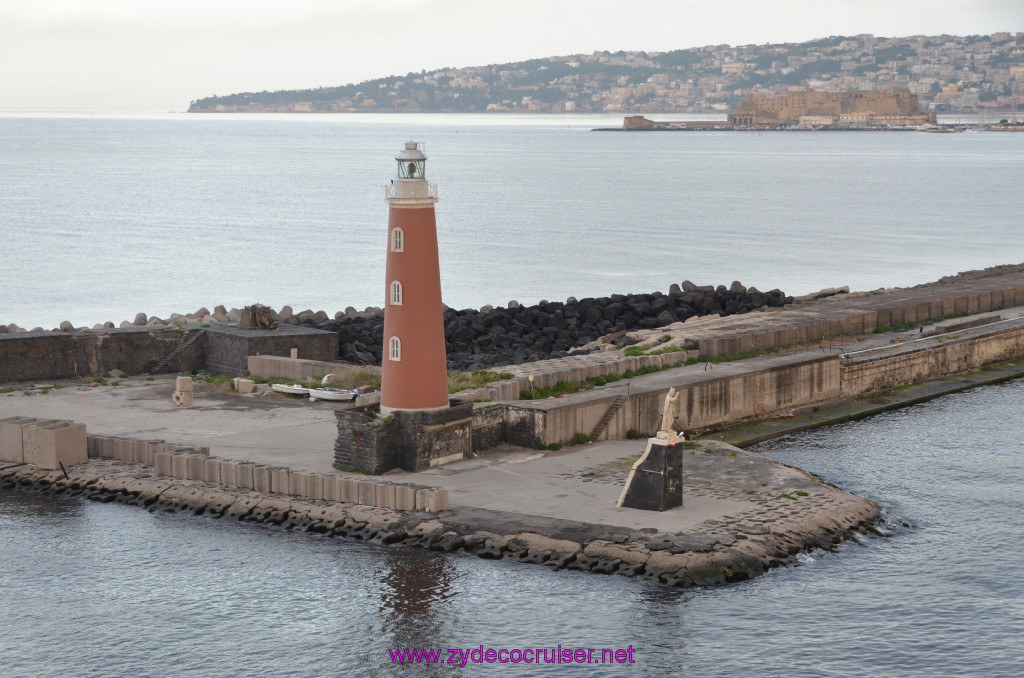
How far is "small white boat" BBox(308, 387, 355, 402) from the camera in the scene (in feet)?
121

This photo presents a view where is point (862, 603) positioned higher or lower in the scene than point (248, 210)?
lower

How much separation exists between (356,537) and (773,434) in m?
14.8

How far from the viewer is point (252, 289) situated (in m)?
81.9

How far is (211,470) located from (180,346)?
13.1m

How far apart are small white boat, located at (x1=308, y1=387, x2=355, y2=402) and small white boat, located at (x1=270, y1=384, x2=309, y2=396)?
11.8 inches

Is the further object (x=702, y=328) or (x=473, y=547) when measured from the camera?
(x=702, y=328)

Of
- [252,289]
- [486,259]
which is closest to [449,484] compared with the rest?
[252,289]

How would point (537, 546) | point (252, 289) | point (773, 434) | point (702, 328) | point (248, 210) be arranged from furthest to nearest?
point (248, 210) → point (252, 289) → point (702, 328) → point (773, 434) → point (537, 546)

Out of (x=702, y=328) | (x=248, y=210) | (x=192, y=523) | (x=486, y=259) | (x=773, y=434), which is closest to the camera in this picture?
(x=192, y=523)

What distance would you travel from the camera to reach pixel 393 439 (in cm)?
3017

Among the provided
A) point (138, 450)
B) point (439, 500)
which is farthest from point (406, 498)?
point (138, 450)

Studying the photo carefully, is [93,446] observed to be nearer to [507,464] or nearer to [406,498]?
[406,498]

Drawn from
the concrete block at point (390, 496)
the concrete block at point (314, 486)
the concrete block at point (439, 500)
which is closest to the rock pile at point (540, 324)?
the concrete block at point (314, 486)

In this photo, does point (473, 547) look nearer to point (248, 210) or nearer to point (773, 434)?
point (773, 434)
